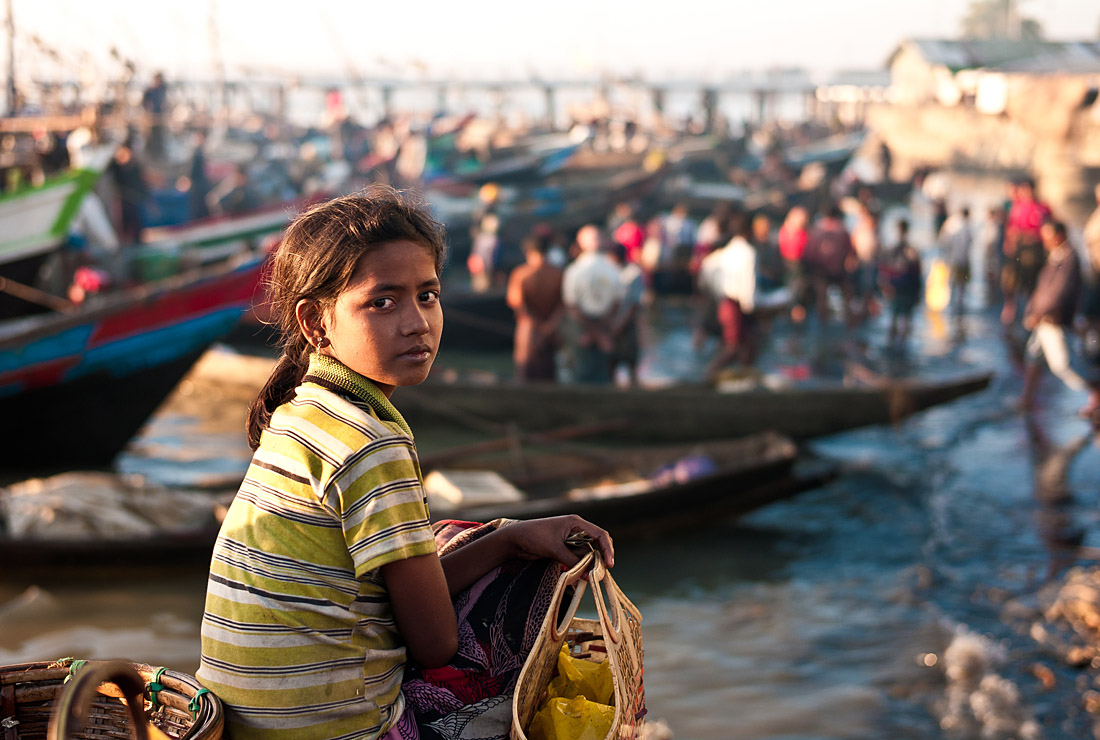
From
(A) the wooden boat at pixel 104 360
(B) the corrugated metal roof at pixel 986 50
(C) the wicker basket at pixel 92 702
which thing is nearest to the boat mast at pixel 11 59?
(A) the wooden boat at pixel 104 360

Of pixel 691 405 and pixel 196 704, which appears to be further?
pixel 691 405

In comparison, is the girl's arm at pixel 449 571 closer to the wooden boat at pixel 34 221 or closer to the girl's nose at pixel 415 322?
the girl's nose at pixel 415 322

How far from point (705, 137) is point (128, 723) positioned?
37.5 meters

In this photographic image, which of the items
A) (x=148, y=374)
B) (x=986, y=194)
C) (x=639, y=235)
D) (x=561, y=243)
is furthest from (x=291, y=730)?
(x=986, y=194)

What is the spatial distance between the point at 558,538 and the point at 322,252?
2.09 feet

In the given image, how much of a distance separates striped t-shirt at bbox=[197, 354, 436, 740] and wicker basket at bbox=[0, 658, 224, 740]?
9cm

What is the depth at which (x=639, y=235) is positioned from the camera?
14.0 meters

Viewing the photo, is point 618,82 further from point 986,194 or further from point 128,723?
point 128,723

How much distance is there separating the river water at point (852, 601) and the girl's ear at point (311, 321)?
147 inches

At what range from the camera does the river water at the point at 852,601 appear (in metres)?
5.01

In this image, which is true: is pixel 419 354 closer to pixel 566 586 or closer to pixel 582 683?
pixel 566 586

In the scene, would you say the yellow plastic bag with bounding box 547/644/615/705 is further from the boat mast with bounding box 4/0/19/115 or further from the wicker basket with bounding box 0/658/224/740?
the boat mast with bounding box 4/0/19/115

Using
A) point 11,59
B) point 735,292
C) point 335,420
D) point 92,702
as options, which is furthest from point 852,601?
point 11,59

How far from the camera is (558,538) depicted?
5.87ft
